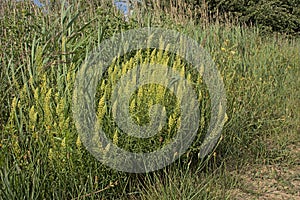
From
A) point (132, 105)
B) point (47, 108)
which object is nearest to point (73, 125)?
point (47, 108)

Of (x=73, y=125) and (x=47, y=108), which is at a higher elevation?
(x=47, y=108)

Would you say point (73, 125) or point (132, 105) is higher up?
point (132, 105)

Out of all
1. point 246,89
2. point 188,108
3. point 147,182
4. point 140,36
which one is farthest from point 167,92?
point 246,89

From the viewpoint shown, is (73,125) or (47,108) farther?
(73,125)

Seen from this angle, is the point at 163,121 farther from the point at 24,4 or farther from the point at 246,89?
the point at 24,4

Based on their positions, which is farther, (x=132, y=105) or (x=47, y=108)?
(x=132, y=105)

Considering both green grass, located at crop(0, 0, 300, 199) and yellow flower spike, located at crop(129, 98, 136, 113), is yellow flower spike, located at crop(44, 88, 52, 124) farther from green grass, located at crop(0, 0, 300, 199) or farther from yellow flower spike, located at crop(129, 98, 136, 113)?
yellow flower spike, located at crop(129, 98, 136, 113)

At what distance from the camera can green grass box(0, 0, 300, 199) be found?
1.68m

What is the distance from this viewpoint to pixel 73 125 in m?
1.76

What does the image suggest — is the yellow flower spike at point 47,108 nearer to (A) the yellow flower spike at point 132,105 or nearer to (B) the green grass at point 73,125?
(B) the green grass at point 73,125

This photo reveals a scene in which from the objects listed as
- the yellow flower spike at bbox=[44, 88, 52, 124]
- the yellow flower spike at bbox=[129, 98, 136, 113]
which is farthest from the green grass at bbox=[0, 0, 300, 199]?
the yellow flower spike at bbox=[129, 98, 136, 113]

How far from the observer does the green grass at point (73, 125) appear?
168cm

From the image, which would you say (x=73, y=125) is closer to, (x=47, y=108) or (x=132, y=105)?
(x=47, y=108)

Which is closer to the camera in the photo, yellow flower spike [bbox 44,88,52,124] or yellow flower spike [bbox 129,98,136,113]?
yellow flower spike [bbox 44,88,52,124]
